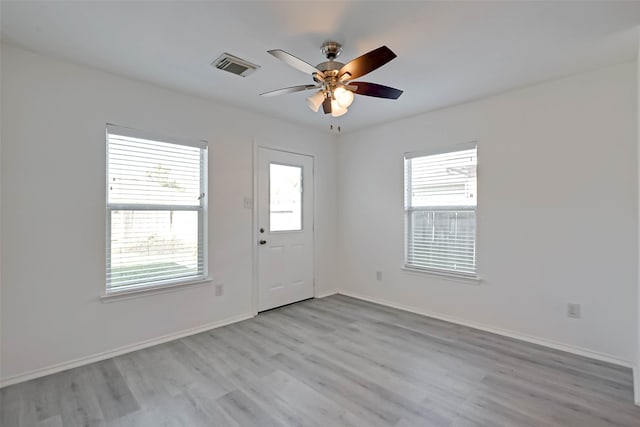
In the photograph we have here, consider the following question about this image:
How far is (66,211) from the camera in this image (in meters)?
2.62

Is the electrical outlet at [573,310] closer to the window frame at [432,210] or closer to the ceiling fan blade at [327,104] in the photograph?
the window frame at [432,210]

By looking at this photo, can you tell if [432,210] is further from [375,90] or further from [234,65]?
[234,65]

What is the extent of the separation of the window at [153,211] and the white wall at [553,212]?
103 inches

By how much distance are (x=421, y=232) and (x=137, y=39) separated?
345cm

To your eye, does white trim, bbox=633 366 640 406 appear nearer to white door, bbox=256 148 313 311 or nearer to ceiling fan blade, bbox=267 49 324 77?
ceiling fan blade, bbox=267 49 324 77

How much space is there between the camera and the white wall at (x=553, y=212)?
8.66 feet

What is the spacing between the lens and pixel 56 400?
2162 mm

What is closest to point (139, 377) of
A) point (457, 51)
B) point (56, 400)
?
point (56, 400)

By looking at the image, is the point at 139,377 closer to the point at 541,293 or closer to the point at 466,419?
the point at 466,419

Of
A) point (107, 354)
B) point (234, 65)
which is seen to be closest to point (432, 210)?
point (234, 65)

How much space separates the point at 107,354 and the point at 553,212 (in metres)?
4.22

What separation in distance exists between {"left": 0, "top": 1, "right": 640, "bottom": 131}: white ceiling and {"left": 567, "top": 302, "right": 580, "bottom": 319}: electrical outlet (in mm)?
2065

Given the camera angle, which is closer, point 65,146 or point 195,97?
point 65,146

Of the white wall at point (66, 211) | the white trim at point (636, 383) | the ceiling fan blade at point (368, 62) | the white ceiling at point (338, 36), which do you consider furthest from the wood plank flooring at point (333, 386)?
the white ceiling at point (338, 36)
